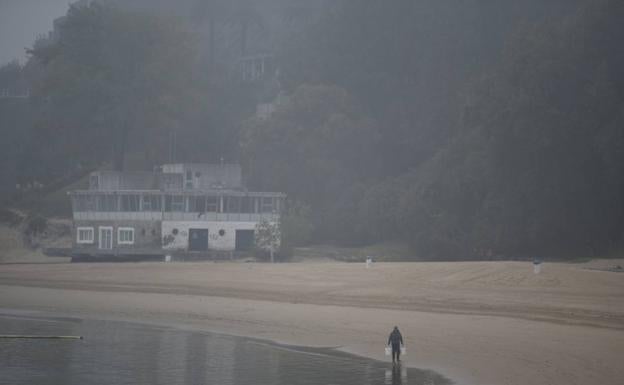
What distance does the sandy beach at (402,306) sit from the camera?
2951cm

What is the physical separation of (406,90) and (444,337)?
57.6 metres

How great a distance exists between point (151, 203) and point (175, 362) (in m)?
36.2

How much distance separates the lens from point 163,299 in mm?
46406

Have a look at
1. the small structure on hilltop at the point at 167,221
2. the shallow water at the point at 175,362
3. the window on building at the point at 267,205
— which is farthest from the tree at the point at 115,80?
the shallow water at the point at 175,362

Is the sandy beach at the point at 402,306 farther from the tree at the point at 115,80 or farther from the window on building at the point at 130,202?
the tree at the point at 115,80

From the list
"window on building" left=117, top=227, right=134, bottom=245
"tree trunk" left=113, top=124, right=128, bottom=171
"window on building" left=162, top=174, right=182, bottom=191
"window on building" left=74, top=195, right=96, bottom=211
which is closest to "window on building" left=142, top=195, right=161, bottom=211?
"window on building" left=117, top=227, right=134, bottom=245

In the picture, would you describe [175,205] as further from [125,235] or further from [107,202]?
[107,202]

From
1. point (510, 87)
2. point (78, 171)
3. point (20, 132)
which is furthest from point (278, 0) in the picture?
point (510, 87)

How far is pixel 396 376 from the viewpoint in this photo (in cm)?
2862

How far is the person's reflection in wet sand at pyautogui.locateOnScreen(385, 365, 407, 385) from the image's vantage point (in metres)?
27.8

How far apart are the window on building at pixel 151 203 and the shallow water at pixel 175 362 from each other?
28022mm

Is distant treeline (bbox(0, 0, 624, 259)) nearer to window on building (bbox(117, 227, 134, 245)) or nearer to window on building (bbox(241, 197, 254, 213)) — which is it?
window on building (bbox(241, 197, 254, 213))

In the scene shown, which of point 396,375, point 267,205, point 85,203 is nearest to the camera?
point 396,375

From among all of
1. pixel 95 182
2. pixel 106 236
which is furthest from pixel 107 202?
pixel 95 182
